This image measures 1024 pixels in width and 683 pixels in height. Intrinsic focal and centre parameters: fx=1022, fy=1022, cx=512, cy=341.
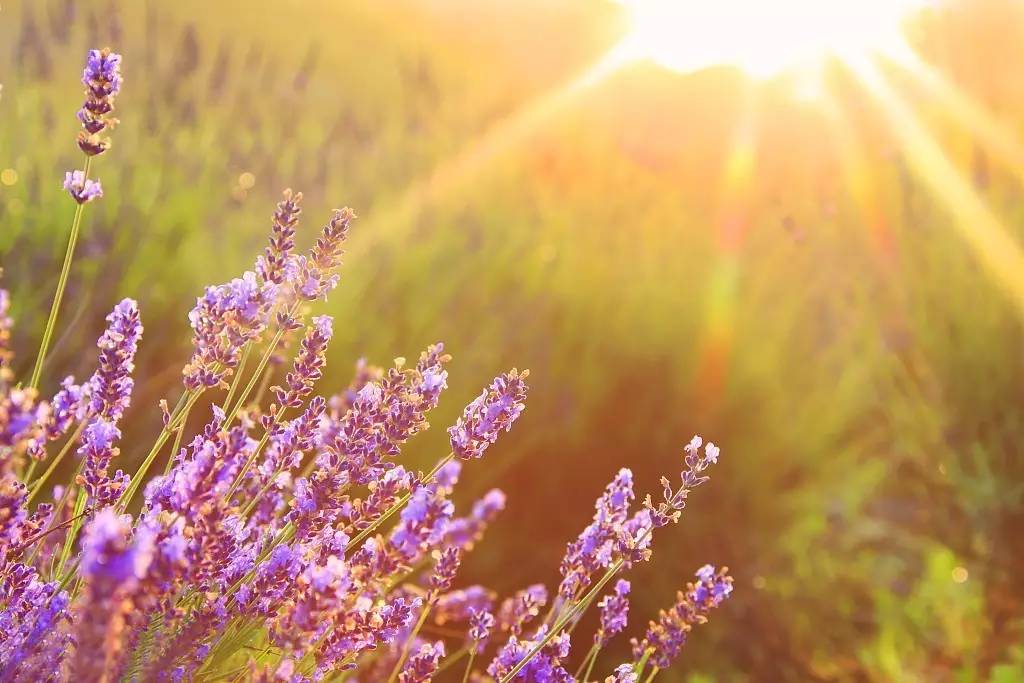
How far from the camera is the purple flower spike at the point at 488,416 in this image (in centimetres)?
154

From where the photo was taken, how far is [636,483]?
324 cm

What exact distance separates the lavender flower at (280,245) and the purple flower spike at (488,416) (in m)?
0.35

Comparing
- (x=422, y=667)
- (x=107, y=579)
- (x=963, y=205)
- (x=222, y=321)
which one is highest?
(x=963, y=205)

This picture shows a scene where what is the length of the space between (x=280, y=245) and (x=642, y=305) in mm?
2382

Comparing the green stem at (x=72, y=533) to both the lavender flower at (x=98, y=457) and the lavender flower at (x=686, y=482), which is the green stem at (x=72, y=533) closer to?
the lavender flower at (x=98, y=457)

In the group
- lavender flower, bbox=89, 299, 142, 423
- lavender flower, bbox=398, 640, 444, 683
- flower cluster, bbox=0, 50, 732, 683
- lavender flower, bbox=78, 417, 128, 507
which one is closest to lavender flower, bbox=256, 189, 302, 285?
flower cluster, bbox=0, 50, 732, 683

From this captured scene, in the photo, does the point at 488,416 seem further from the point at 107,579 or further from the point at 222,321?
the point at 107,579

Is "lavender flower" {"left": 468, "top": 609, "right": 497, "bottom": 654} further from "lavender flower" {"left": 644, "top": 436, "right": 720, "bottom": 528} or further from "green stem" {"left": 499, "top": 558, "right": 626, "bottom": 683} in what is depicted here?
"lavender flower" {"left": 644, "top": 436, "right": 720, "bottom": 528}

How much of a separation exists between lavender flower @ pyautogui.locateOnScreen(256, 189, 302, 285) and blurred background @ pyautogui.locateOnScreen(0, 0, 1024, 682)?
0.91 meters

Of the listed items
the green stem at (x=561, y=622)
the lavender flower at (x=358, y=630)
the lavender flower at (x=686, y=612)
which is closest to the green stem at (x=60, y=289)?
the lavender flower at (x=358, y=630)

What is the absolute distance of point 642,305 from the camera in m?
3.74

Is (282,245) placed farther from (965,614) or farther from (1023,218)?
(1023,218)

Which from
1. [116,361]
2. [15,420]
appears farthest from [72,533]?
[15,420]

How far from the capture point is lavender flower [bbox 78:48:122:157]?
4.95 feet
